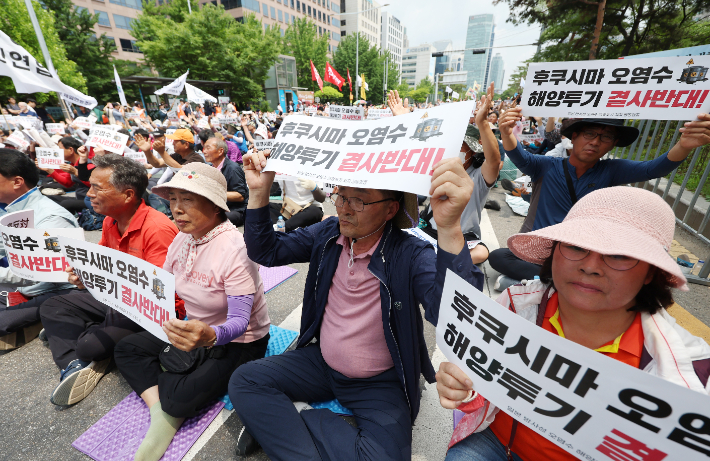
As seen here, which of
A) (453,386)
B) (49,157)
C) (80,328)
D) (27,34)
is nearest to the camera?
(453,386)

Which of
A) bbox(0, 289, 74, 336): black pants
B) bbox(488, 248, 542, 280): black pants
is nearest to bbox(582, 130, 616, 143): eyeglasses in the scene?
bbox(488, 248, 542, 280): black pants

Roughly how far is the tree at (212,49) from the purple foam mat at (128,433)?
33122 mm

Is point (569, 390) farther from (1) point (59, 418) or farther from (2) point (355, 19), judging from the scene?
(2) point (355, 19)

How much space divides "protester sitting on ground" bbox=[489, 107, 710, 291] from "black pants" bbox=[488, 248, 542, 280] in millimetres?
493

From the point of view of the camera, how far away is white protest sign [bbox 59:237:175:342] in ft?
5.70

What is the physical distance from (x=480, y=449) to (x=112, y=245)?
3078 millimetres

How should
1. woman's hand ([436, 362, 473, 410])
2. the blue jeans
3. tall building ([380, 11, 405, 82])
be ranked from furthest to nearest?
tall building ([380, 11, 405, 82]), the blue jeans, woman's hand ([436, 362, 473, 410])

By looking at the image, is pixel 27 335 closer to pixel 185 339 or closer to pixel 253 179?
pixel 185 339

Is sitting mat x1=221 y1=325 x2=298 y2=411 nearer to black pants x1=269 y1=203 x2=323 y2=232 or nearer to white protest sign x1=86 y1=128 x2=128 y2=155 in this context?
black pants x1=269 y1=203 x2=323 y2=232

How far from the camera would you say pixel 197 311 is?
2.22 m

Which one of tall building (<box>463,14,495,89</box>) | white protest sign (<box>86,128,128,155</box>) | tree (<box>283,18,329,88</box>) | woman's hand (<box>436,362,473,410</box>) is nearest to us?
woman's hand (<box>436,362,473,410</box>)

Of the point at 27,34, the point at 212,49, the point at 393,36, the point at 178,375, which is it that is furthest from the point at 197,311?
the point at 393,36

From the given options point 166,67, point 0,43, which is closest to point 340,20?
point 166,67

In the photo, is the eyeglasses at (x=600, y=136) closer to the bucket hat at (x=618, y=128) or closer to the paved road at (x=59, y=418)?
the bucket hat at (x=618, y=128)
